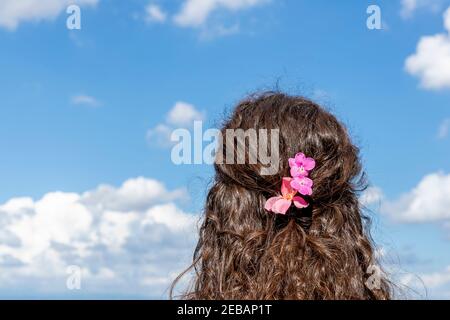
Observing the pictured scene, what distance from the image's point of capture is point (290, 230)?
4047 mm

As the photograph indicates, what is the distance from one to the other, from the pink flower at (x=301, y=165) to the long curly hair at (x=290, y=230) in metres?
0.07

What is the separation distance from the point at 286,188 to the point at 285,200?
0.06 meters

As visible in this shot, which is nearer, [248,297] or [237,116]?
[248,297]

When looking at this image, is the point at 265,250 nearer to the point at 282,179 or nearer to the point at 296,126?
the point at 282,179

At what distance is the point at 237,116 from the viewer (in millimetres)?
4348

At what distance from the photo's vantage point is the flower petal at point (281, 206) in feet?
13.0

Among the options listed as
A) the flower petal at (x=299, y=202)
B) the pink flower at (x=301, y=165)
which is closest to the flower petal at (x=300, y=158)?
the pink flower at (x=301, y=165)

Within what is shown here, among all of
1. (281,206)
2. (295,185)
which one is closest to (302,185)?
(295,185)

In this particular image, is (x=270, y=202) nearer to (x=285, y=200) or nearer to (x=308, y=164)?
(x=285, y=200)

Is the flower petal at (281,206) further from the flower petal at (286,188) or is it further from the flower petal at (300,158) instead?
the flower petal at (300,158)

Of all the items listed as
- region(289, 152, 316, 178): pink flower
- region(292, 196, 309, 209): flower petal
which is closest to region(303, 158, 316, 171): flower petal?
region(289, 152, 316, 178): pink flower
